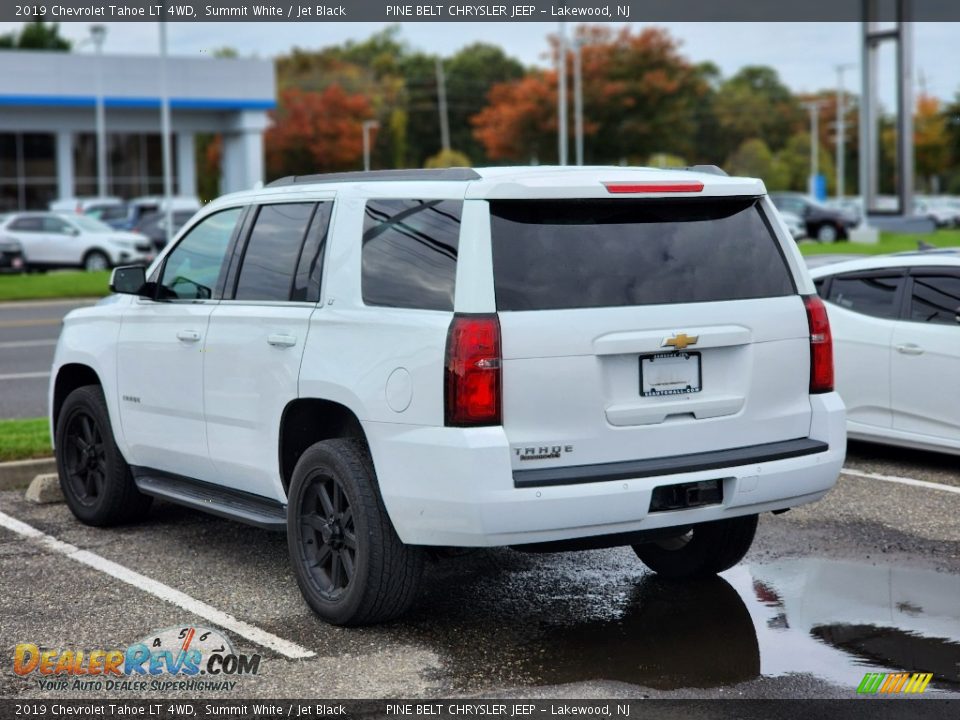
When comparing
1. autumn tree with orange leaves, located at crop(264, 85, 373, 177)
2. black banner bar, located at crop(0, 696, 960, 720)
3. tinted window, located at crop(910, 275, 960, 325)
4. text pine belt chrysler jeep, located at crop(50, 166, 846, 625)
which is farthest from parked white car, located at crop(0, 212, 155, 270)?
autumn tree with orange leaves, located at crop(264, 85, 373, 177)

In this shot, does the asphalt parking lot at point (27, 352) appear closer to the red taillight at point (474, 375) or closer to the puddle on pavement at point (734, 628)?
the puddle on pavement at point (734, 628)

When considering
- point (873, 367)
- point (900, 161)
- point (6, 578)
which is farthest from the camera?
point (900, 161)

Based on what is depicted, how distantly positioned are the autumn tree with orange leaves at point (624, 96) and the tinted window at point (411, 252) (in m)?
63.4

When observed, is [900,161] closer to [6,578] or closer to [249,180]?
[249,180]

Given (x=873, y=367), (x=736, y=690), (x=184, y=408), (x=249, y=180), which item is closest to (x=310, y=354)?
(x=184, y=408)

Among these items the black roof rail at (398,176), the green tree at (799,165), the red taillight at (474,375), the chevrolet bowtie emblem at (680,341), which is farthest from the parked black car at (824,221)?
the green tree at (799,165)

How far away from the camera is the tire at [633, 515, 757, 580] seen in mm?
6336

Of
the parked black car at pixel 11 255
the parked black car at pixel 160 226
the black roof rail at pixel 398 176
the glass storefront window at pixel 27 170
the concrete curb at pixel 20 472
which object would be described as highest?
the glass storefront window at pixel 27 170

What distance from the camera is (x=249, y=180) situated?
2147 inches

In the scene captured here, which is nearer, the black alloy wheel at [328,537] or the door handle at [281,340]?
the black alloy wheel at [328,537]

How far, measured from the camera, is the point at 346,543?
224 inches

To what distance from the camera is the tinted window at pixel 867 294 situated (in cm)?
945

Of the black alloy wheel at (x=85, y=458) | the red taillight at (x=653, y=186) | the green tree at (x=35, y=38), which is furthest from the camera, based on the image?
the green tree at (x=35, y=38)

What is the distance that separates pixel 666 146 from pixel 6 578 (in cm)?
6623
